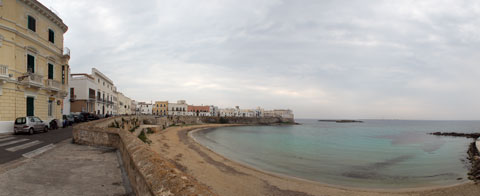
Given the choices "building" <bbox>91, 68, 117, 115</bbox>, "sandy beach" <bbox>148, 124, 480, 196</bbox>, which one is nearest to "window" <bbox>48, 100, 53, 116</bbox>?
"sandy beach" <bbox>148, 124, 480, 196</bbox>

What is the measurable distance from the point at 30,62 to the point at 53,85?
332cm

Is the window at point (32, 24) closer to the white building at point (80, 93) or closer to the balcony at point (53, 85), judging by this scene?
the balcony at point (53, 85)

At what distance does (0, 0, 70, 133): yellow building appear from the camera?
17.1 meters

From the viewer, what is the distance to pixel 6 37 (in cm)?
1709

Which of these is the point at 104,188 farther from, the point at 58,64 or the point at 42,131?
the point at 58,64

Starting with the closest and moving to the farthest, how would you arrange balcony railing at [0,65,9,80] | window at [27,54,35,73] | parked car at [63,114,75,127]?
balcony railing at [0,65,9,80]
window at [27,54,35,73]
parked car at [63,114,75,127]

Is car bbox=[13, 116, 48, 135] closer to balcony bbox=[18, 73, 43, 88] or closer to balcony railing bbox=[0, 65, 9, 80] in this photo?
balcony railing bbox=[0, 65, 9, 80]

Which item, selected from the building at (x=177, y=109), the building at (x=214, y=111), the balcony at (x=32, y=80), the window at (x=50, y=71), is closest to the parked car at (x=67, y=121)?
the window at (x=50, y=71)

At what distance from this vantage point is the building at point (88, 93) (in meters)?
40.4

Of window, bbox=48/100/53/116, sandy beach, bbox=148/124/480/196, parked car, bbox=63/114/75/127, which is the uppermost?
window, bbox=48/100/53/116

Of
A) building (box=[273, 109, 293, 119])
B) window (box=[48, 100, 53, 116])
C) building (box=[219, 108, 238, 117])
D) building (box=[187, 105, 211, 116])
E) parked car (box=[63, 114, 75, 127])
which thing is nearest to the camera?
window (box=[48, 100, 53, 116])

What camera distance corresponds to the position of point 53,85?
73.7 ft

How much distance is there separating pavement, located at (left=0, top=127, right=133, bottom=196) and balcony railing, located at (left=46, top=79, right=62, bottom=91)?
51.0ft

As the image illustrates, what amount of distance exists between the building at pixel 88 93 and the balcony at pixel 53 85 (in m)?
17.3
